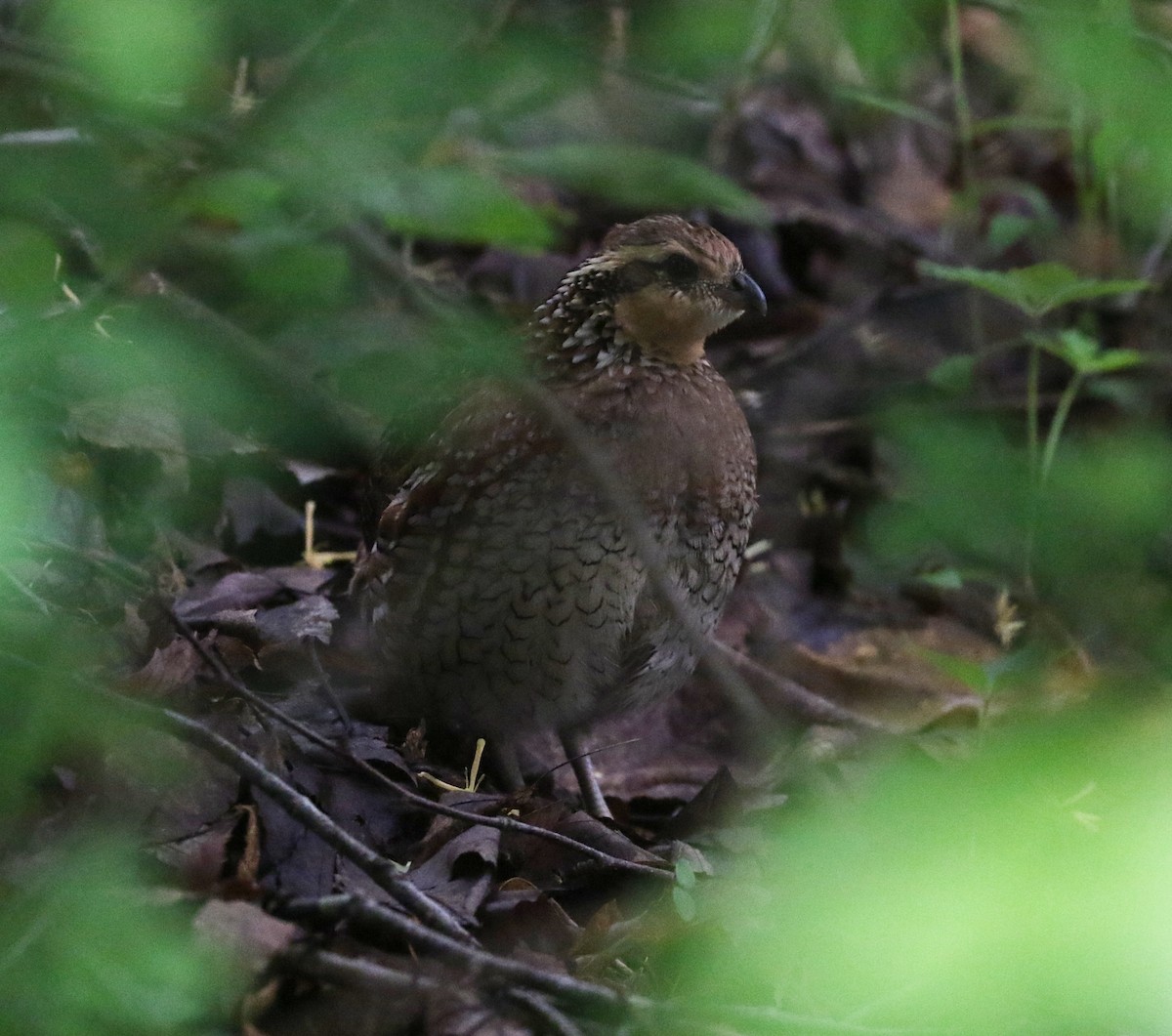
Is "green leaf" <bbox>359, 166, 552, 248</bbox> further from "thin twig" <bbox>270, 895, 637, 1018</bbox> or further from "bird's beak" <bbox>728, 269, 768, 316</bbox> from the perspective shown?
"bird's beak" <bbox>728, 269, 768, 316</bbox>

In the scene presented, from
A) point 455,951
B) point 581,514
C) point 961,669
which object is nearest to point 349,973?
point 455,951

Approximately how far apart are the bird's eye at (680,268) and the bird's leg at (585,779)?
44.6 inches

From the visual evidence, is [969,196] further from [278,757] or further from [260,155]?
[260,155]

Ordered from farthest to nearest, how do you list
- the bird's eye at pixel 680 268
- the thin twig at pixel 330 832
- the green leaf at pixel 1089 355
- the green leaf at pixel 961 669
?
the green leaf at pixel 1089 355, the bird's eye at pixel 680 268, the thin twig at pixel 330 832, the green leaf at pixel 961 669

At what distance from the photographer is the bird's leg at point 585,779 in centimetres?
354

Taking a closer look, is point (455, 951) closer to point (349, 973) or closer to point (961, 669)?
point (349, 973)

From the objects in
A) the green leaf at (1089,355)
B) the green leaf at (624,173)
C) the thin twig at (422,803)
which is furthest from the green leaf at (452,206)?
the green leaf at (1089,355)

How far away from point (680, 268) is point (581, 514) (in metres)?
0.61

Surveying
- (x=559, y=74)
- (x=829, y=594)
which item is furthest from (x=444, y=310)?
(x=829, y=594)

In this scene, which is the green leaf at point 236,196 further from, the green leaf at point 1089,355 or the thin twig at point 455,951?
the green leaf at point 1089,355

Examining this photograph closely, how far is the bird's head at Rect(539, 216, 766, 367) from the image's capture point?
3266mm

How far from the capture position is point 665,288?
129 inches

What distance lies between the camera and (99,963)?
1.04 meters

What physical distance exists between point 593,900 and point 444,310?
1.63m
